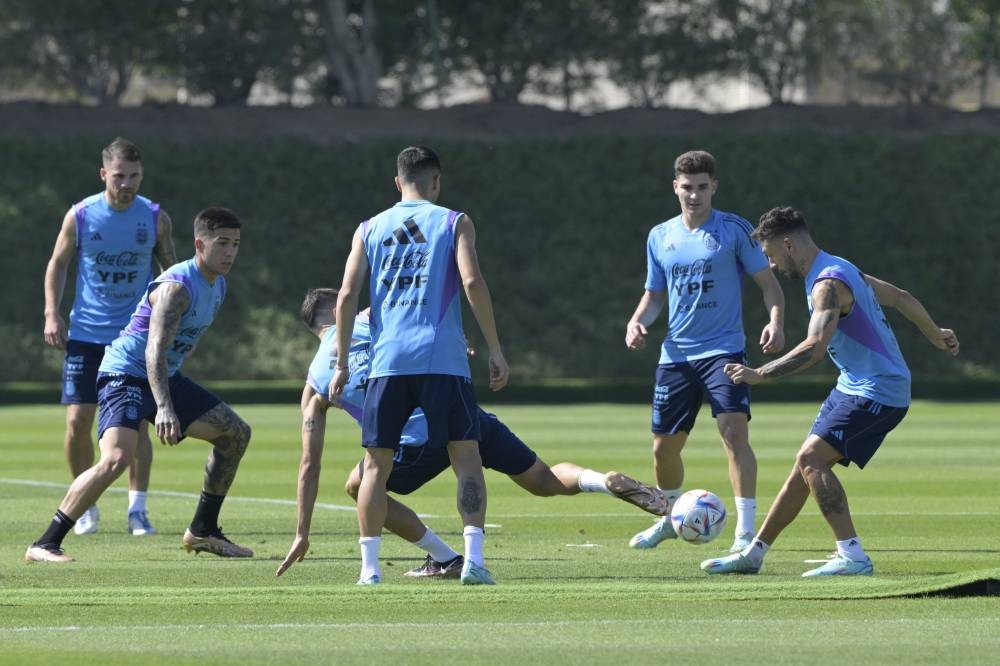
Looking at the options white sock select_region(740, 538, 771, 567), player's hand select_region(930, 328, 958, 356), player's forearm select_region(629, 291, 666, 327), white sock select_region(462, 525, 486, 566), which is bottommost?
white sock select_region(740, 538, 771, 567)

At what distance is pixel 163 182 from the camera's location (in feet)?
115

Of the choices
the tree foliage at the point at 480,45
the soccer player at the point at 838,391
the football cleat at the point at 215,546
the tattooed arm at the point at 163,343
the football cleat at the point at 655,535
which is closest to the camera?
the soccer player at the point at 838,391

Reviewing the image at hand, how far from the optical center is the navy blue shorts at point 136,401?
1052 cm

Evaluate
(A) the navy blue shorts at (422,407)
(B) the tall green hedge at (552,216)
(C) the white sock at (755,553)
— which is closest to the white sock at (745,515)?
(C) the white sock at (755,553)

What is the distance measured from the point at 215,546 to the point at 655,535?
251cm

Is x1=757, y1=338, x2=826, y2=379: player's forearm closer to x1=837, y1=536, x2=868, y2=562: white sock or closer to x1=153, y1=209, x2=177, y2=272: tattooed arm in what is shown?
x1=837, y1=536, x2=868, y2=562: white sock

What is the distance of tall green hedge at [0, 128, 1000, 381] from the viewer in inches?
1307

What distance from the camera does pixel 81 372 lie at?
12156 millimetres

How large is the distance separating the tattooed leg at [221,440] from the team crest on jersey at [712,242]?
2.91 m

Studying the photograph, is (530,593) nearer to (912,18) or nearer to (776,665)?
(776,665)

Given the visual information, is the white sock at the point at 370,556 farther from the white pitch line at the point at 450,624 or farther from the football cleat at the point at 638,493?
the football cleat at the point at 638,493

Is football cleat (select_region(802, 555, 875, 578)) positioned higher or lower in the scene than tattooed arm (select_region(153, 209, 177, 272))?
lower

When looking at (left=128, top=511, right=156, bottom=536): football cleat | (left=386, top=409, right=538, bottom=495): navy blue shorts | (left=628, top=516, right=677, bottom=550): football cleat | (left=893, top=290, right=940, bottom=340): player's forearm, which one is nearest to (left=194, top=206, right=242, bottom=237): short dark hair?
(left=386, top=409, right=538, bottom=495): navy blue shorts

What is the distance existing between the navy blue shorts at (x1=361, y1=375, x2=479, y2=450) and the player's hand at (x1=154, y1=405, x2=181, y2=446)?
1.40 metres
